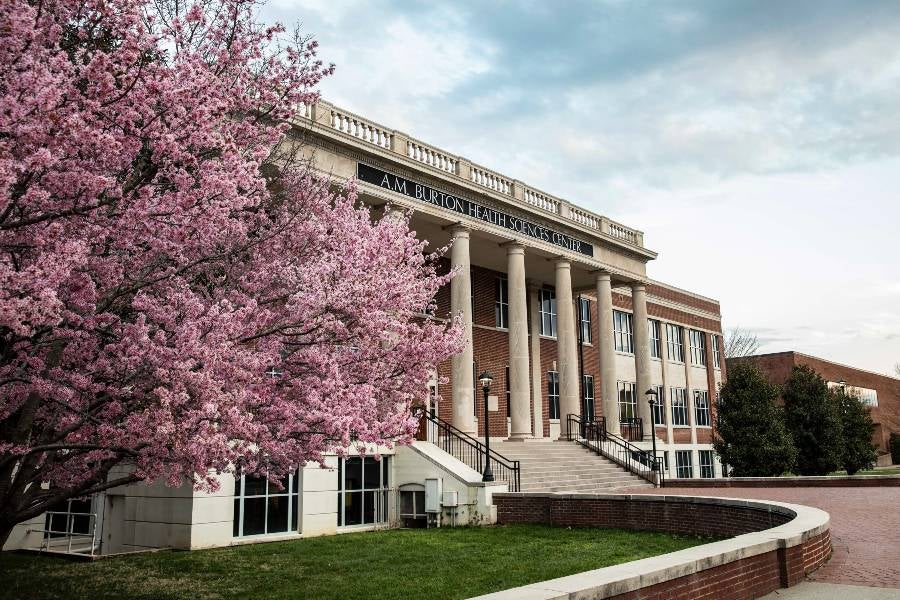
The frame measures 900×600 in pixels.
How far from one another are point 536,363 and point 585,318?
214 inches

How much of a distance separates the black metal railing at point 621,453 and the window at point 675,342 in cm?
1498

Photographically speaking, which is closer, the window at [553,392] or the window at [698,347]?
the window at [553,392]

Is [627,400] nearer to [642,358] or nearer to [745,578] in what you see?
[642,358]

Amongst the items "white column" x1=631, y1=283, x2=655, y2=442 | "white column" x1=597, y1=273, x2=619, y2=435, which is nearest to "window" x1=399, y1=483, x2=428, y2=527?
"white column" x1=597, y1=273, x2=619, y2=435

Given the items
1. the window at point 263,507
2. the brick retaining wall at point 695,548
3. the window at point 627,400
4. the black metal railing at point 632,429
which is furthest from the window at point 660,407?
A: the window at point 263,507

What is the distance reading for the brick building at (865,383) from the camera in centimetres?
5978

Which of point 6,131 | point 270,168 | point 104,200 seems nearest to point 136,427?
point 104,200

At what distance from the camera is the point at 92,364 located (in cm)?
733

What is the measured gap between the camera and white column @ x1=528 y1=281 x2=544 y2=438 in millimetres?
31739

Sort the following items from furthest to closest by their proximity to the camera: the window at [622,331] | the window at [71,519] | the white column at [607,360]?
the window at [622,331], the white column at [607,360], the window at [71,519]

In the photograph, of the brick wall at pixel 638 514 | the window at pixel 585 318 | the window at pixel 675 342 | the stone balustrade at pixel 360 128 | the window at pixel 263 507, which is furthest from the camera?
the window at pixel 675 342

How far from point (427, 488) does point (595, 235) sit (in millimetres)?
15248

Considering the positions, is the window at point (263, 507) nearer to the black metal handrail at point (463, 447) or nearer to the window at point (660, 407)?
the black metal handrail at point (463, 447)

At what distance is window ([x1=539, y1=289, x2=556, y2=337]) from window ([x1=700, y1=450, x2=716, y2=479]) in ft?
47.8
